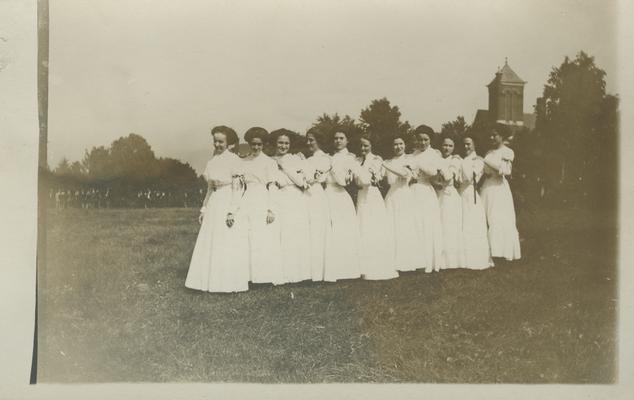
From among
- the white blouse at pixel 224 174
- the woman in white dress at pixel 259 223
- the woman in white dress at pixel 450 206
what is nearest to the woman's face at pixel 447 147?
the woman in white dress at pixel 450 206

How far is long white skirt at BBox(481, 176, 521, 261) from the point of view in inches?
180

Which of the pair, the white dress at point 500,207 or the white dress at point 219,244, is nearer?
the white dress at point 219,244

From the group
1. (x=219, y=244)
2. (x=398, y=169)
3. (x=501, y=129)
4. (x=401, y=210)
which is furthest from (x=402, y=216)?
(x=219, y=244)

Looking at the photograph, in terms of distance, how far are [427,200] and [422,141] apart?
50 cm

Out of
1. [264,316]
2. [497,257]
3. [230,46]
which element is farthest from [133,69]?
[497,257]

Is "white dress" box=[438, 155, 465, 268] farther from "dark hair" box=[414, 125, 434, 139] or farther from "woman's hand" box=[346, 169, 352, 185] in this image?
"woman's hand" box=[346, 169, 352, 185]

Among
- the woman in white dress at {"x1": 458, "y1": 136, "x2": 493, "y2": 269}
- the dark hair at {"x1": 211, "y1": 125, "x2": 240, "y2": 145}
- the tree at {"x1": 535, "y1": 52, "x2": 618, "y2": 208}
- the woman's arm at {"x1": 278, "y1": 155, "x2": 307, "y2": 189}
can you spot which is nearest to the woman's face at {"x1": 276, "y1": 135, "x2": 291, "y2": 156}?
the woman's arm at {"x1": 278, "y1": 155, "x2": 307, "y2": 189}

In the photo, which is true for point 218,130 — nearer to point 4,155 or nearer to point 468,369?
point 4,155

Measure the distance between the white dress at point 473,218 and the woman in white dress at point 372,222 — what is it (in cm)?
67

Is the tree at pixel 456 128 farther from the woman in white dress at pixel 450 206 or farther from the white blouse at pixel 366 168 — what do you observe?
the white blouse at pixel 366 168

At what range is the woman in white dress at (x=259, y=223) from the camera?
4410mm

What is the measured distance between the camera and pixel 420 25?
175 inches

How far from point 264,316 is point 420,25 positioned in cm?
268

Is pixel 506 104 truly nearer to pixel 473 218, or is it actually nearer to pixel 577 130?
pixel 577 130
